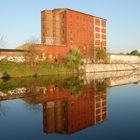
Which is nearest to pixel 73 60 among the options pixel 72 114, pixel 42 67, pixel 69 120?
pixel 42 67

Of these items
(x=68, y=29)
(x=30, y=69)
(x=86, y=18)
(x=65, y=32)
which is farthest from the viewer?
(x=86, y=18)

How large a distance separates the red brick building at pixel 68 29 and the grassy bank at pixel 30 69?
11.8 meters

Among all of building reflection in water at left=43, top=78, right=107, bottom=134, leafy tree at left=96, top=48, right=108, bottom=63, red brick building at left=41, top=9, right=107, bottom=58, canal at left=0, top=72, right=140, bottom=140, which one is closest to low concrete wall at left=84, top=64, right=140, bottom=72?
leafy tree at left=96, top=48, right=108, bottom=63

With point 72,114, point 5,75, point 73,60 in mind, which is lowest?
point 72,114

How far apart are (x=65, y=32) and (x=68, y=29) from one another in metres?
1.14

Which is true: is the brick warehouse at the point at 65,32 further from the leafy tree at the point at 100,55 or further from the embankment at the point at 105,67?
the embankment at the point at 105,67

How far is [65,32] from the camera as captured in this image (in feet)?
237

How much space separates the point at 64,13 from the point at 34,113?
57.6 metres

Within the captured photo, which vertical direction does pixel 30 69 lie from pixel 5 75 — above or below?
above

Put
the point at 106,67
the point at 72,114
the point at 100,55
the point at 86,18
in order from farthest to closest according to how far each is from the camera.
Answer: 1. the point at 100,55
2. the point at 86,18
3. the point at 106,67
4. the point at 72,114

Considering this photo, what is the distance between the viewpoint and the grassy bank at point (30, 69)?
162 feet

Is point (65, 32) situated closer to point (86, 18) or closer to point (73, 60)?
point (86, 18)

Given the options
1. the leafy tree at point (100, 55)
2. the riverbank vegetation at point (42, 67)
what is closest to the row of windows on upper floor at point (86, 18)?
the leafy tree at point (100, 55)

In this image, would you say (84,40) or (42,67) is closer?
(42,67)
